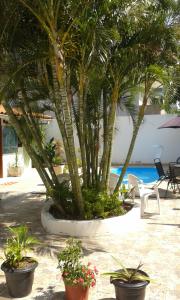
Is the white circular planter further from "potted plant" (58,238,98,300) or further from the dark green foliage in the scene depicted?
"potted plant" (58,238,98,300)

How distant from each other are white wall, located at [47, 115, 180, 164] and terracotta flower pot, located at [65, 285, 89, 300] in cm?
2057

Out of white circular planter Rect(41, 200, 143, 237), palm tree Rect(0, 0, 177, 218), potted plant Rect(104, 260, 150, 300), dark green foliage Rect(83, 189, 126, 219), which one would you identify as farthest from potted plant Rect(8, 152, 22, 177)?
potted plant Rect(104, 260, 150, 300)

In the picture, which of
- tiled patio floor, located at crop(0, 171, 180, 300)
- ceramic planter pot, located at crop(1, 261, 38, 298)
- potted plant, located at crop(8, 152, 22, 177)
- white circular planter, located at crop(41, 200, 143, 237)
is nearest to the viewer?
ceramic planter pot, located at crop(1, 261, 38, 298)

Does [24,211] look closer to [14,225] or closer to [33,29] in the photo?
Result: [14,225]

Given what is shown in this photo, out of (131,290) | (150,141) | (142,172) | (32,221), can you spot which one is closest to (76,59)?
(32,221)

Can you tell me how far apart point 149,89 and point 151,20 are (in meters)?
1.69

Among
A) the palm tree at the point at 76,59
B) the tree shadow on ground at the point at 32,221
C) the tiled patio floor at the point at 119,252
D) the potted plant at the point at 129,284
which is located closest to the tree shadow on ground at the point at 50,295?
the tiled patio floor at the point at 119,252

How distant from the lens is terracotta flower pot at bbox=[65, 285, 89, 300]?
15.0 feet

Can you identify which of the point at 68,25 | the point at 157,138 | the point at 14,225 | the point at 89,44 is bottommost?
the point at 14,225

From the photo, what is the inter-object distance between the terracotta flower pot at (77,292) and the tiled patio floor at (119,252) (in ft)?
1.06

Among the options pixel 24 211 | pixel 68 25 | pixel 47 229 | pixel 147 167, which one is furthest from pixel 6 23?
pixel 147 167

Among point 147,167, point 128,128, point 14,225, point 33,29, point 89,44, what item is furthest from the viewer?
point 128,128

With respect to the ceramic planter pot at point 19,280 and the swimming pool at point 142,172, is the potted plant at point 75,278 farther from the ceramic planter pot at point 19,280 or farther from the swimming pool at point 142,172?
the swimming pool at point 142,172

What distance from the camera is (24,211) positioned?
34.3 feet
